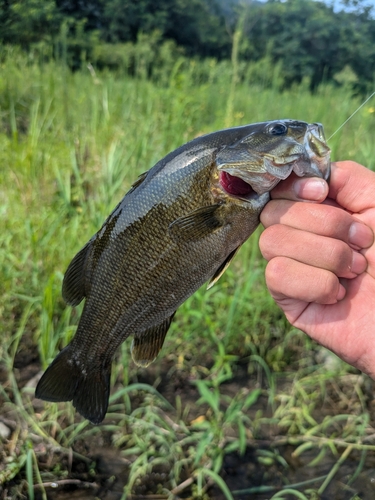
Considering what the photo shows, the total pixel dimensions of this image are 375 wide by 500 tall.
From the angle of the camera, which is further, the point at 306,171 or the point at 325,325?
the point at 325,325

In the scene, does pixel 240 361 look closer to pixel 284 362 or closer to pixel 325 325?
pixel 284 362

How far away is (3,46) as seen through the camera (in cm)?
375

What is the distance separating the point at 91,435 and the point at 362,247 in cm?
170

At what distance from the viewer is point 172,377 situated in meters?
2.54

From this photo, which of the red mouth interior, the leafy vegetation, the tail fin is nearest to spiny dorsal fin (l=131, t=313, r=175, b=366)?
the tail fin

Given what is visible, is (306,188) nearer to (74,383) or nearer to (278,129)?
(278,129)

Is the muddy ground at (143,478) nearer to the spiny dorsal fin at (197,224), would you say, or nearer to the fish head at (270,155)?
the spiny dorsal fin at (197,224)

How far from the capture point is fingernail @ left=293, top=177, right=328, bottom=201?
3.69ft

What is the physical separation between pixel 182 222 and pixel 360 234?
1.85ft

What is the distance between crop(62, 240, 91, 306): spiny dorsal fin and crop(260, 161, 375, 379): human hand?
525mm

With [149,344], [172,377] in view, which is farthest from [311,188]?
[172,377]

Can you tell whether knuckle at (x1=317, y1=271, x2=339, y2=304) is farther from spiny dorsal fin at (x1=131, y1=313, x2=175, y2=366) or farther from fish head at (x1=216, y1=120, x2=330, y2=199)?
spiny dorsal fin at (x1=131, y1=313, x2=175, y2=366)

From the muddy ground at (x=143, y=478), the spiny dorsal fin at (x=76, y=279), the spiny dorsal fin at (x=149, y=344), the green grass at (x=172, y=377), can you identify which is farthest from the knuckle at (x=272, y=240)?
the muddy ground at (x=143, y=478)

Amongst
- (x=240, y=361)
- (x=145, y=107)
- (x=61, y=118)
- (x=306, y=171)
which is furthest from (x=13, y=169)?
(x=306, y=171)
